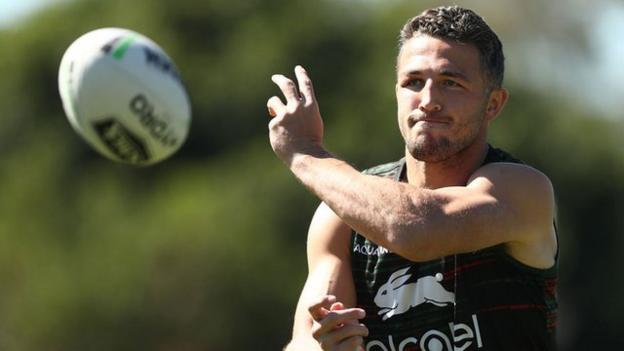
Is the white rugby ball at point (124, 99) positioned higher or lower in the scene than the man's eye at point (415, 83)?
higher

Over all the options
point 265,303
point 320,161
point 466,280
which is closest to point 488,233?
point 466,280

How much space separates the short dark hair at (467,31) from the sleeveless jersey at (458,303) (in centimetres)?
95

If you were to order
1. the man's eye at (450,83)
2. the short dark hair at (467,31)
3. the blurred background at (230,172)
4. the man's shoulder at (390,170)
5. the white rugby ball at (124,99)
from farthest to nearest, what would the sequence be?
the blurred background at (230,172)
the white rugby ball at (124,99)
the man's shoulder at (390,170)
the short dark hair at (467,31)
the man's eye at (450,83)

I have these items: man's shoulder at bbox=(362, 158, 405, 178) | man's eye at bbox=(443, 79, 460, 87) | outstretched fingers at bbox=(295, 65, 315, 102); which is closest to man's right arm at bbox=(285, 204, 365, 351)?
man's shoulder at bbox=(362, 158, 405, 178)

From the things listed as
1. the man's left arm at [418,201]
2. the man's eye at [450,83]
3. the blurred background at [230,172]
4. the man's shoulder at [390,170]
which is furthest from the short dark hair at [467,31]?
the blurred background at [230,172]

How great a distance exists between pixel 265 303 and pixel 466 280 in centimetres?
2032

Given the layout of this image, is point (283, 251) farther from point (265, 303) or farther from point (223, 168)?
point (223, 168)

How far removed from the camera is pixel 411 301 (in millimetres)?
6945

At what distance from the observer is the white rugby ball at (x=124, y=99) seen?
7832 millimetres

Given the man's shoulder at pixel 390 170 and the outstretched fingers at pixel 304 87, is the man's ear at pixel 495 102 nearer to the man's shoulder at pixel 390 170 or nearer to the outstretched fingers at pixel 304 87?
the man's shoulder at pixel 390 170

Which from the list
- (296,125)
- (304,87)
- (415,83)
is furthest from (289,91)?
(415,83)

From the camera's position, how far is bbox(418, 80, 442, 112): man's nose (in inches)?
269

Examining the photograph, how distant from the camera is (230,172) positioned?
31.0 m

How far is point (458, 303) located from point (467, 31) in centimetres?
137
